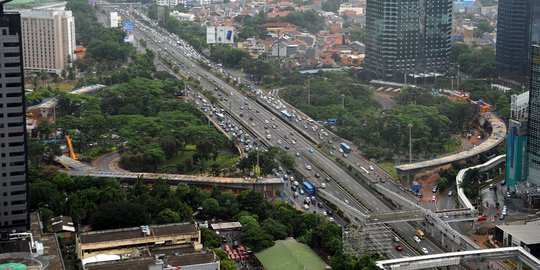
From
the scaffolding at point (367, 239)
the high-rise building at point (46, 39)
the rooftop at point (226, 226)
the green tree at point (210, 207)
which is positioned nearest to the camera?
the scaffolding at point (367, 239)

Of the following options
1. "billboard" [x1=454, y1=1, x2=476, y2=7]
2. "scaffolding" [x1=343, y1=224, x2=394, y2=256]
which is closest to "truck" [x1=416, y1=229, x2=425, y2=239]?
"scaffolding" [x1=343, y1=224, x2=394, y2=256]

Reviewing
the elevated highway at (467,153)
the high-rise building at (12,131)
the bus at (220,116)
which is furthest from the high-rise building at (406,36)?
the high-rise building at (12,131)

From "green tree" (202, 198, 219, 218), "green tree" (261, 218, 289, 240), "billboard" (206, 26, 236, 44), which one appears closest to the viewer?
"green tree" (261, 218, 289, 240)

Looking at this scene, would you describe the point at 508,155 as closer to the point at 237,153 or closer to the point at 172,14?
the point at 237,153

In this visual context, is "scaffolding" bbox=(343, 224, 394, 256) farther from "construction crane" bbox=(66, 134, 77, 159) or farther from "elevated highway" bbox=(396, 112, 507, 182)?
"construction crane" bbox=(66, 134, 77, 159)

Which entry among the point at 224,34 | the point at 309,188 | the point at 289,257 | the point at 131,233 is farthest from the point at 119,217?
the point at 224,34

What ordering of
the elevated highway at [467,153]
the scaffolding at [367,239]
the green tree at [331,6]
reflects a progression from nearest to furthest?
the scaffolding at [367,239]
the elevated highway at [467,153]
the green tree at [331,6]

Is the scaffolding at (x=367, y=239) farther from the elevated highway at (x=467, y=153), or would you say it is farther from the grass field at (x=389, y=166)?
the grass field at (x=389, y=166)
